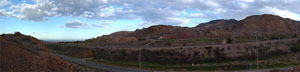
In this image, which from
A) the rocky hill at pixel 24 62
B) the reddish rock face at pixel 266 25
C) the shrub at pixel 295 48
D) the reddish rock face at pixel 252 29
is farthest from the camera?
the reddish rock face at pixel 266 25

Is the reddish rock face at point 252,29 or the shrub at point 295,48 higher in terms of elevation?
the reddish rock face at point 252,29

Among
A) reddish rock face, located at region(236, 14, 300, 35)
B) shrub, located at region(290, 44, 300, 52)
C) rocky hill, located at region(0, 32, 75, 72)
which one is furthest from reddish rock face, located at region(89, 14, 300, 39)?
rocky hill, located at region(0, 32, 75, 72)

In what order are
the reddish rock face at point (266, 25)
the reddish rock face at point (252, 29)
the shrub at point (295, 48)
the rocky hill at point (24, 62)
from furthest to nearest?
the reddish rock face at point (266, 25) < the reddish rock face at point (252, 29) < the shrub at point (295, 48) < the rocky hill at point (24, 62)

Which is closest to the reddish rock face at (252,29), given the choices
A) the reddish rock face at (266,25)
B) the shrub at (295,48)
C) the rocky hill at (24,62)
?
the reddish rock face at (266,25)

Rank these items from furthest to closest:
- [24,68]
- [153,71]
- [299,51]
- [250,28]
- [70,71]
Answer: [250,28]
[299,51]
[153,71]
[70,71]
[24,68]

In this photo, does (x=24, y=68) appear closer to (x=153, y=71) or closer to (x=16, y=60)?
(x=16, y=60)

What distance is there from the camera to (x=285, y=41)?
58781mm

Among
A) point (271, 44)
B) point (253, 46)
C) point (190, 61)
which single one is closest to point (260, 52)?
point (253, 46)

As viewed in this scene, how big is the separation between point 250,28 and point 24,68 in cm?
10767

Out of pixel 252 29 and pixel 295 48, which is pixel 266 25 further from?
pixel 295 48

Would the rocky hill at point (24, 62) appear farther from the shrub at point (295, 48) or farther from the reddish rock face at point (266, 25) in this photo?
the reddish rock face at point (266, 25)

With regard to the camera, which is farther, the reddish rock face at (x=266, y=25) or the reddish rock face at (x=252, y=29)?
the reddish rock face at (x=266, y=25)

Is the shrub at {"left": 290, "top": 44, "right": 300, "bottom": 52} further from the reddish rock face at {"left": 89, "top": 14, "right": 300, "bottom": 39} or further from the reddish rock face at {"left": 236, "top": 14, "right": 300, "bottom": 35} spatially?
the reddish rock face at {"left": 236, "top": 14, "right": 300, "bottom": 35}

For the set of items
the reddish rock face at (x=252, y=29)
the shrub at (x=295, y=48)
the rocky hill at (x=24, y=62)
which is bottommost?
the shrub at (x=295, y=48)
